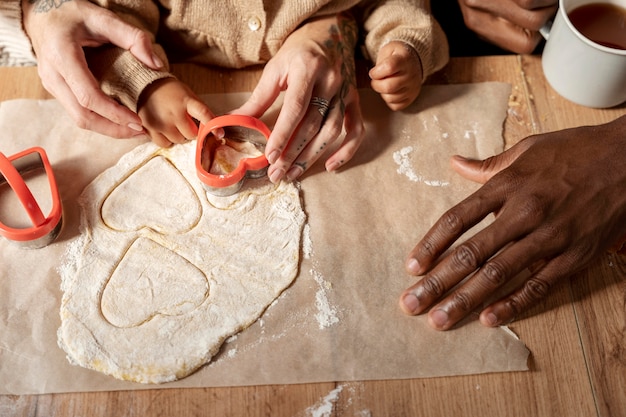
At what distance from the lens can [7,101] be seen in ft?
3.48

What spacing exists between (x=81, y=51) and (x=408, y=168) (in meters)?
0.58

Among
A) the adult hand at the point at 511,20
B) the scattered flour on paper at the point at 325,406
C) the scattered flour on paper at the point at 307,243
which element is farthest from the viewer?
the adult hand at the point at 511,20

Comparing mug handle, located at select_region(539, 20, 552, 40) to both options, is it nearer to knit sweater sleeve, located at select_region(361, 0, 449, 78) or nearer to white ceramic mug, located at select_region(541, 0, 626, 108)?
white ceramic mug, located at select_region(541, 0, 626, 108)

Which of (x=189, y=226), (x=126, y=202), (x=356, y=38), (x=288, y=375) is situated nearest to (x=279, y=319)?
(x=288, y=375)

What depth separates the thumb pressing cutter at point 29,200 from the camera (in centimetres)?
88

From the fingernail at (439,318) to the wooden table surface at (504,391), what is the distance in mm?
78

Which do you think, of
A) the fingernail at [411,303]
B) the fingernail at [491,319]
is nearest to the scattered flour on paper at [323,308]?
the fingernail at [411,303]

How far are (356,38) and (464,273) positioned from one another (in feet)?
1.62

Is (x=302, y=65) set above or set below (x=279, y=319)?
above

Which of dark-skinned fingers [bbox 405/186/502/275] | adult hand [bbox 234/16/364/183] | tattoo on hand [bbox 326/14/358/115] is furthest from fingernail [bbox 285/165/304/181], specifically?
dark-skinned fingers [bbox 405/186/502/275]

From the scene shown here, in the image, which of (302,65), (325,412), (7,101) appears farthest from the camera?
(7,101)

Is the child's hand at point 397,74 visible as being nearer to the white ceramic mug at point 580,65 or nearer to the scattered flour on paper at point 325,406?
the white ceramic mug at point 580,65

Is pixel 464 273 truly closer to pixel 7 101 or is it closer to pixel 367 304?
pixel 367 304

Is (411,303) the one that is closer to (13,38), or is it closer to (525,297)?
(525,297)
